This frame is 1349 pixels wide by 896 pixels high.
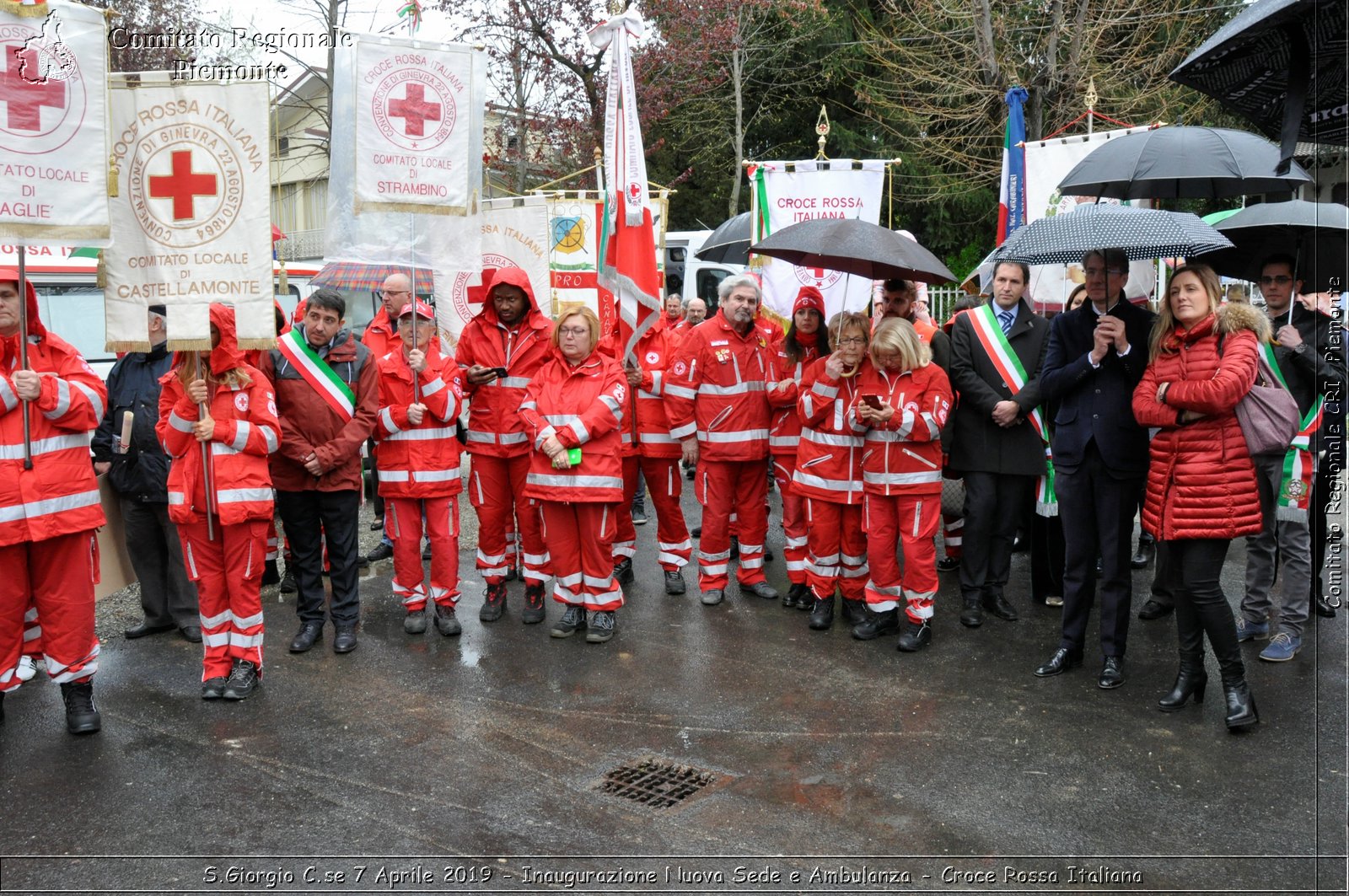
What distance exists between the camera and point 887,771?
15.0 feet

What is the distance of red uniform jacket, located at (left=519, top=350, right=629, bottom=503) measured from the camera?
6305 mm

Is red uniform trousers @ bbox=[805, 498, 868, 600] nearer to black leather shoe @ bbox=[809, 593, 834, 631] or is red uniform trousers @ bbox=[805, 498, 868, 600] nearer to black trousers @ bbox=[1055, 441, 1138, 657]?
black leather shoe @ bbox=[809, 593, 834, 631]

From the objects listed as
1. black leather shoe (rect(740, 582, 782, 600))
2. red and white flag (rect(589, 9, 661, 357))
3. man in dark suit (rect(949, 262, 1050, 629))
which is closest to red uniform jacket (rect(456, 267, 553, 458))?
red and white flag (rect(589, 9, 661, 357))

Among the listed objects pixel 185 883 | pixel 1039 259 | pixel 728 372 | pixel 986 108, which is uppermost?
pixel 986 108

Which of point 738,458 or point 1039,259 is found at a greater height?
point 1039,259

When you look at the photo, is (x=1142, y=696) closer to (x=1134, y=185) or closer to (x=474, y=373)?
(x=1134, y=185)

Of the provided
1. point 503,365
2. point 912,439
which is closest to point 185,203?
point 503,365

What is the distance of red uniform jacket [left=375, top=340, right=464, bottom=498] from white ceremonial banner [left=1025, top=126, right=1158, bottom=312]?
4.71m

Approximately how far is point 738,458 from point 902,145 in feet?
54.0

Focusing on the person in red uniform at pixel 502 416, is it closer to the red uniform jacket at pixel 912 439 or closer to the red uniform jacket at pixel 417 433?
the red uniform jacket at pixel 417 433

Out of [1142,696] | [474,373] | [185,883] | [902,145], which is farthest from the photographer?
[902,145]

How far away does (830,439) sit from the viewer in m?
6.57

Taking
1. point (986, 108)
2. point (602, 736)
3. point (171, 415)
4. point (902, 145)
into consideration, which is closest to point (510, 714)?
point (602, 736)

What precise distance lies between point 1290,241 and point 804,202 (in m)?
3.10
